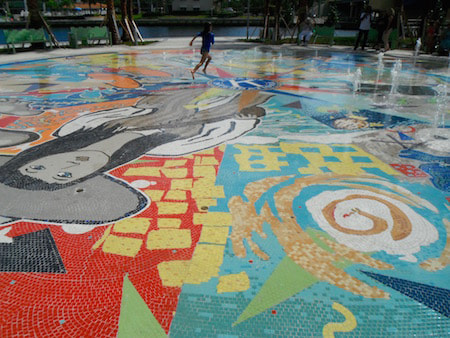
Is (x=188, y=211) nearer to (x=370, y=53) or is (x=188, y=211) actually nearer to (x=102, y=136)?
(x=102, y=136)

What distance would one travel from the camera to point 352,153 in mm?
5395

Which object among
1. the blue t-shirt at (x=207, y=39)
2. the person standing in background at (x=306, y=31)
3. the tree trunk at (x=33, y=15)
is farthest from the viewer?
the person standing in background at (x=306, y=31)

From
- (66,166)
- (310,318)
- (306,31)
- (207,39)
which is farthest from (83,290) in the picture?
(306,31)

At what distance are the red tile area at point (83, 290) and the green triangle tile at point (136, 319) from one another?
4 centimetres

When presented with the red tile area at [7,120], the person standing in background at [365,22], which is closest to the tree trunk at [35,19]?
the red tile area at [7,120]

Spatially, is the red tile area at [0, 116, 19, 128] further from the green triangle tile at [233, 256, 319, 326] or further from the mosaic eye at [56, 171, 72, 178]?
the green triangle tile at [233, 256, 319, 326]

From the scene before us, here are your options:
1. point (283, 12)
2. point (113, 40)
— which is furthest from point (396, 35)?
point (113, 40)

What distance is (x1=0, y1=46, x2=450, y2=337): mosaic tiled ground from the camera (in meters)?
2.55

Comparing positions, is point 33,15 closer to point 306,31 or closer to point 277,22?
point 277,22

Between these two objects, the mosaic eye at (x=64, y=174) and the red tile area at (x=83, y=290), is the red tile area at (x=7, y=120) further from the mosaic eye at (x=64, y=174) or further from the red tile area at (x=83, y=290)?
the red tile area at (x=83, y=290)

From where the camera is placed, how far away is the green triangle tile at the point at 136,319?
2.38 meters

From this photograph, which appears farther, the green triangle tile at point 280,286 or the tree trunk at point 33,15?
the tree trunk at point 33,15

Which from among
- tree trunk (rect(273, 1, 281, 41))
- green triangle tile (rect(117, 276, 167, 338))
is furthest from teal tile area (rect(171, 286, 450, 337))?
tree trunk (rect(273, 1, 281, 41))

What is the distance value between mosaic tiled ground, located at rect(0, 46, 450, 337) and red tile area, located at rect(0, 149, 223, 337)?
0.04 ft
